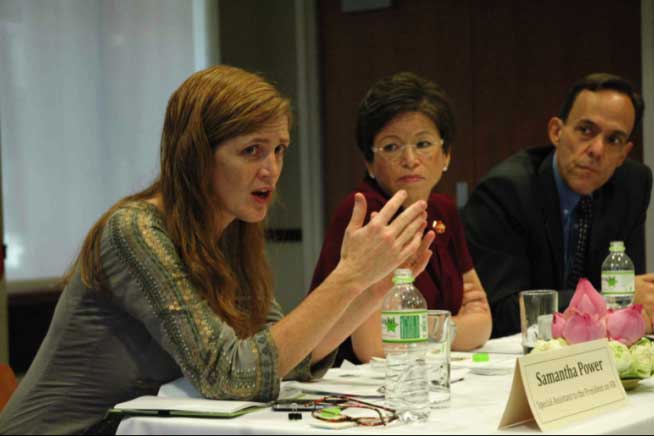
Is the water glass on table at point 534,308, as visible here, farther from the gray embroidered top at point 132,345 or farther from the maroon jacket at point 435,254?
the gray embroidered top at point 132,345

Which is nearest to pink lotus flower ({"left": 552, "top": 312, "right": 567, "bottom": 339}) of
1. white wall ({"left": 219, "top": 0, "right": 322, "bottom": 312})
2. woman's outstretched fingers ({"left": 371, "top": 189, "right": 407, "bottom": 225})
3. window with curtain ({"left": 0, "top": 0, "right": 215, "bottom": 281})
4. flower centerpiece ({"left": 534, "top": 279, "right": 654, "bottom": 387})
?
flower centerpiece ({"left": 534, "top": 279, "right": 654, "bottom": 387})

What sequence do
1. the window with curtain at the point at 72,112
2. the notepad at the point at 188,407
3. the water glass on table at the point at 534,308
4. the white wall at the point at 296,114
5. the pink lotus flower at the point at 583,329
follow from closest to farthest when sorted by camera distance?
the notepad at the point at 188,407 → the pink lotus flower at the point at 583,329 → the water glass on table at the point at 534,308 → the window with curtain at the point at 72,112 → the white wall at the point at 296,114

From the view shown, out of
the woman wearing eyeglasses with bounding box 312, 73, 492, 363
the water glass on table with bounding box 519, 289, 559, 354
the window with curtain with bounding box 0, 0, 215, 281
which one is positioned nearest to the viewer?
the water glass on table with bounding box 519, 289, 559, 354

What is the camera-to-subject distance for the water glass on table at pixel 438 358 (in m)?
1.63

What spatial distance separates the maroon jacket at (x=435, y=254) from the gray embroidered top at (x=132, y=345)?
79 centimetres

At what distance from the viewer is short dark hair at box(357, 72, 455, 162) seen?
277 centimetres

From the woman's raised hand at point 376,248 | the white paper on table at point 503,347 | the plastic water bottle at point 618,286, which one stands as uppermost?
the woman's raised hand at point 376,248

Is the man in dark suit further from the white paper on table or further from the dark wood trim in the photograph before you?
the dark wood trim

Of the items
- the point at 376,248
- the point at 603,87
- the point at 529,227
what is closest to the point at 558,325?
the point at 376,248

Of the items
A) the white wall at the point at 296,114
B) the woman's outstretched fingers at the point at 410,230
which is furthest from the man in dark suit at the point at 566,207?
the white wall at the point at 296,114

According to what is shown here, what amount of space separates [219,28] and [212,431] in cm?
400

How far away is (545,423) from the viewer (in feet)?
4.63

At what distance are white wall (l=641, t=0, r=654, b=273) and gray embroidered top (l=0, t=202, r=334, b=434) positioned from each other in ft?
10.6

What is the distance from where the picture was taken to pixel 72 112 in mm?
4238
